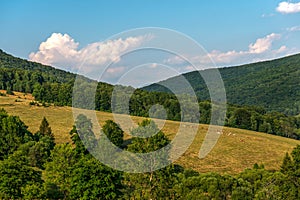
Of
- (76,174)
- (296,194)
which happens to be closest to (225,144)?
(296,194)

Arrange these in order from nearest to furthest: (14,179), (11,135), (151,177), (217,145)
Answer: (14,179) < (151,177) < (11,135) < (217,145)

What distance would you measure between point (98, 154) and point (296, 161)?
4120cm

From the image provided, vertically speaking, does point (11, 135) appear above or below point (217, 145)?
below

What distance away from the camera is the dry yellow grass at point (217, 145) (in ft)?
371

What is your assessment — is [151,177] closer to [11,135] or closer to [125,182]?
[125,182]

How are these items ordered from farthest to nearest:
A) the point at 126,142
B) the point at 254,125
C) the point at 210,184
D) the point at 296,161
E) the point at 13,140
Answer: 1. the point at 254,125
2. the point at 126,142
3. the point at 13,140
4. the point at 296,161
5. the point at 210,184

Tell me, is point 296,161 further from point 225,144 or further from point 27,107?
point 27,107

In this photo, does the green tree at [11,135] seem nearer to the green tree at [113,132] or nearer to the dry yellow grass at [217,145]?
the dry yellow grass at [217,145]

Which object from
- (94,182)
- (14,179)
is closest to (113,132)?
(94,182)

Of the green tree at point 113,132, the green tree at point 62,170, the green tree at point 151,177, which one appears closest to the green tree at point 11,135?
the green tree at point 113,132

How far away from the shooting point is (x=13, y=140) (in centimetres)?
10019

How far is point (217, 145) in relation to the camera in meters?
133

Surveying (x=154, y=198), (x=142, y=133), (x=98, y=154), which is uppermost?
(x=142, y=133)

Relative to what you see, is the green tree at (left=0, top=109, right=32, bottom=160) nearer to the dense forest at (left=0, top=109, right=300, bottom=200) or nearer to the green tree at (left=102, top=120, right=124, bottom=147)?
the green tree at (left=102, top=120, right=124, bottom=147)
